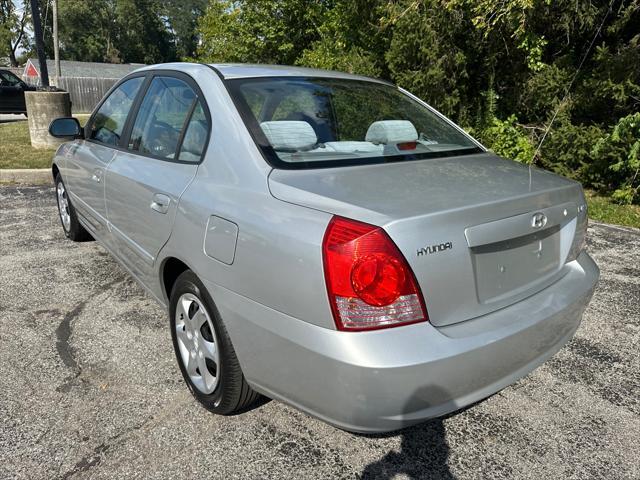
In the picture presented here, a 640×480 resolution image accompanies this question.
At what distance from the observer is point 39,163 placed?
29.7 feet

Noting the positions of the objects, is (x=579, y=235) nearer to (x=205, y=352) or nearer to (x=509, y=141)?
(x=205, y=352)

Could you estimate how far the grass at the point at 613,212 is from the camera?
6.37m

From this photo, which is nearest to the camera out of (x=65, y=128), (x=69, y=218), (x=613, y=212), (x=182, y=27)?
(x=65, y=128)

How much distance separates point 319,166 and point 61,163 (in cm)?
343

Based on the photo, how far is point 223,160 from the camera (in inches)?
91.4

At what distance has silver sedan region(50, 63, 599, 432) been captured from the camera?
5.77ft

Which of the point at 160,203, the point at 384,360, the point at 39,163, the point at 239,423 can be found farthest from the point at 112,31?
the point at 384,360

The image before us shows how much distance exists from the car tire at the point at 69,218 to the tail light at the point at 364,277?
3752 millimetres

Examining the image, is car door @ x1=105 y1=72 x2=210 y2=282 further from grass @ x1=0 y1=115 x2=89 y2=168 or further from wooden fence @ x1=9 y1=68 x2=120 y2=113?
wooden fence @ x1=9 y1=68 x2=120 y2=113

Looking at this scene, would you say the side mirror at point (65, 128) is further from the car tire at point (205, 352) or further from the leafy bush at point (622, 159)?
the leafy bush at point (622, 159)

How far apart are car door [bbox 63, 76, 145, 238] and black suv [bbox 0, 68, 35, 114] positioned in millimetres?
18386

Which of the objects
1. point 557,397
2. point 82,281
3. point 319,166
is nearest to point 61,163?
point 82,281

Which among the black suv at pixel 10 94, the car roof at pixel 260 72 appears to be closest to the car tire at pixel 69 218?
the car roof at pixel 260 72

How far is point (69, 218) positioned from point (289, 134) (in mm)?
3391
